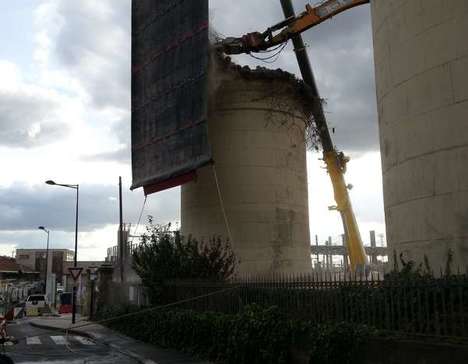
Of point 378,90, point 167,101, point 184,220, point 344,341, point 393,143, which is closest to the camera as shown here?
point 344,341

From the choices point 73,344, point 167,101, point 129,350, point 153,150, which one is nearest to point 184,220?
point 153,150

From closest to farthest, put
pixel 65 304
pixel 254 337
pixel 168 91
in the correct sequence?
1. pixel 254 337
2. pixel 168 91
3. pixel 65 304

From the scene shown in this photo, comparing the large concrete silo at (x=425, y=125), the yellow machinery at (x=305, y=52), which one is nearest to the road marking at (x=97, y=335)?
the yellow machinery at (x=305, y=52)

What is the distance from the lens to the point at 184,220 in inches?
984

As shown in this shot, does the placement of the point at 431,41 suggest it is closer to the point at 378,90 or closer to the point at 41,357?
the point at 378,90

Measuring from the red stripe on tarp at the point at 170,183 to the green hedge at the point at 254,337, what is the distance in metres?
6.19

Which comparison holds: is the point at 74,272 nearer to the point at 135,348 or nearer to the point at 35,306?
the point at 135,348

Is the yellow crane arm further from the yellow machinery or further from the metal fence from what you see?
the metal fence

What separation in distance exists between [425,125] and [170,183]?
41.8ft

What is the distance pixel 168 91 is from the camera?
23.5m

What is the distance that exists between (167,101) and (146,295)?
8.16 meters

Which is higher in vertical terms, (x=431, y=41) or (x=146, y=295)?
(x=431, y=41)

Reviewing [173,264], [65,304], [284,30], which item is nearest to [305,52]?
[284,30]

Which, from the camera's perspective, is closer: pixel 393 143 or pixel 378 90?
pixel 393 143
